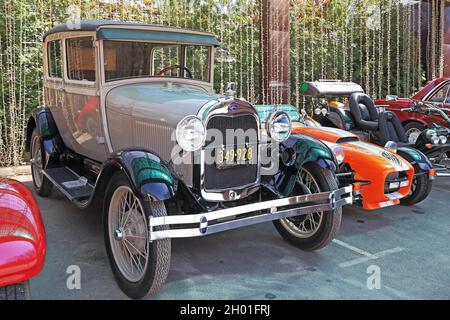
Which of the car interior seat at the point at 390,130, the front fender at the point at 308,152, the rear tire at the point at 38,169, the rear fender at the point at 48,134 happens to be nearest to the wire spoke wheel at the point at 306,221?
the front fender at the point at 308,152

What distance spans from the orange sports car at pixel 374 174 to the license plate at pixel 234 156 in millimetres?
944

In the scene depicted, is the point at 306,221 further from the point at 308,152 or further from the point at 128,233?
the point at 128,233

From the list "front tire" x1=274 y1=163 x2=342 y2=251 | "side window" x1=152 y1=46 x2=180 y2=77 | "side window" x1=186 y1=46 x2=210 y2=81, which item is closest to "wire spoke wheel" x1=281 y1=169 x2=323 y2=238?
"front tire" x1=274 y1=163 x2=342 y2=251

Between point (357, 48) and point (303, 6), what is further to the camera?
point (357, 48)

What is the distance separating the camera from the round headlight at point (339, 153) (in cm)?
428

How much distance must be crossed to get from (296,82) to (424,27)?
4.90m

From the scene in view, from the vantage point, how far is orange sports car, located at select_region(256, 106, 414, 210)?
404 centimetres

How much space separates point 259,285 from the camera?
2.90 meters

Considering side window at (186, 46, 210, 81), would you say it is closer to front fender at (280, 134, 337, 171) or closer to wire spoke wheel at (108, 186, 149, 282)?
front fender at (280, 134, 337, 171)

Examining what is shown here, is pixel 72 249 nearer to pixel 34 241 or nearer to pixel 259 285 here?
pixel 259 285

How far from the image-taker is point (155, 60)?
162 inches

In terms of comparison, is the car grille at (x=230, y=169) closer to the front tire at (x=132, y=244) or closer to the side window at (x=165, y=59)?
the front tire at (x=132, y=244)

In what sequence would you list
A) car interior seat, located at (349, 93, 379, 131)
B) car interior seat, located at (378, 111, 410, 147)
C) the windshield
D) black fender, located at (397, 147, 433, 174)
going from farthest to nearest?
1. car interior seat, located at (349, 93, 379, 131)
2. car interior seat, located at (378, 111, 410, 147)
3. black fender, located at (397, 147, 433, 174)
4. the windshield

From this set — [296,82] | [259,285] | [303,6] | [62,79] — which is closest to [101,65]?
[62,79]
